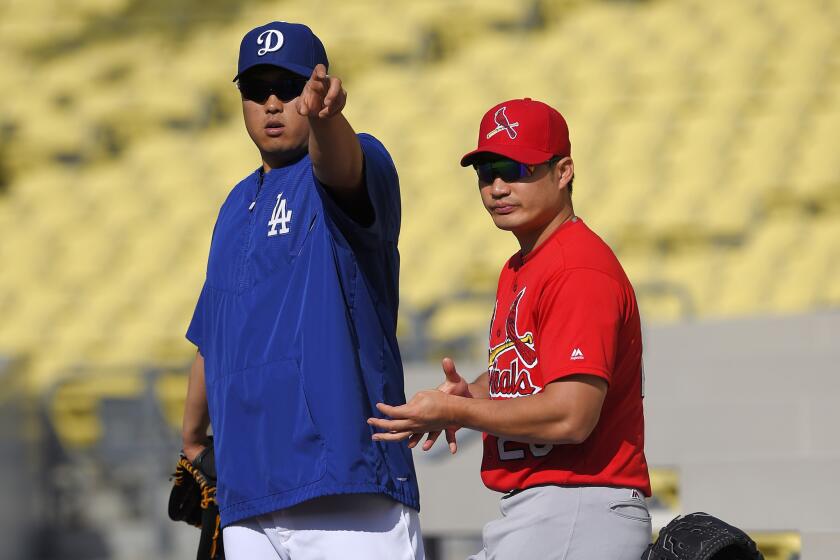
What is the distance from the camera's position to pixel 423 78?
8.57 meters

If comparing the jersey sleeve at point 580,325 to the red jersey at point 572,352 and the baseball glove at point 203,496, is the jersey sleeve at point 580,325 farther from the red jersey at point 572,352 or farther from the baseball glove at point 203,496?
the baseball glove at point 203,496

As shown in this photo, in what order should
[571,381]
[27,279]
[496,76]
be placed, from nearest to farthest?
[571,381], [27,279], [496,76]

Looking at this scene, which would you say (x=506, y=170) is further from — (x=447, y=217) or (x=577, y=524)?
(x=447, y=217)

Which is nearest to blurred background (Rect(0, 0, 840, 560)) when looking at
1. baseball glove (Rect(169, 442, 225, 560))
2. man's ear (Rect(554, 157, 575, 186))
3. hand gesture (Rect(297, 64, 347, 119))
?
baseball glove (Rect(169, 442, 225, 560))

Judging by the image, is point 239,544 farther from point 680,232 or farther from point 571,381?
point 680,232

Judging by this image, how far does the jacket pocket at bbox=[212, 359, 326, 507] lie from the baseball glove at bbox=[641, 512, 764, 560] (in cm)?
55

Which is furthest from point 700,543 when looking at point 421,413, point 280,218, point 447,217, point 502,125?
point 447,217

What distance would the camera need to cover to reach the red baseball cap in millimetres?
2111

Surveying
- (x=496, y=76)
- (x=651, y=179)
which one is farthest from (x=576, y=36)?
(x=651, y=179)

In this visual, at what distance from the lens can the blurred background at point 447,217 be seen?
4215mm

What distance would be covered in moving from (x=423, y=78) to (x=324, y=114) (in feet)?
21.9

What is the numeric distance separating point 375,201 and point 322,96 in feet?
0.81

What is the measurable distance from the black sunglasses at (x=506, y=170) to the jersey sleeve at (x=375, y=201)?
162mm

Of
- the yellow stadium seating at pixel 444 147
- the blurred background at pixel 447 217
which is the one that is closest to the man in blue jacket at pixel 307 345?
the blurred background at pixel 447 217
